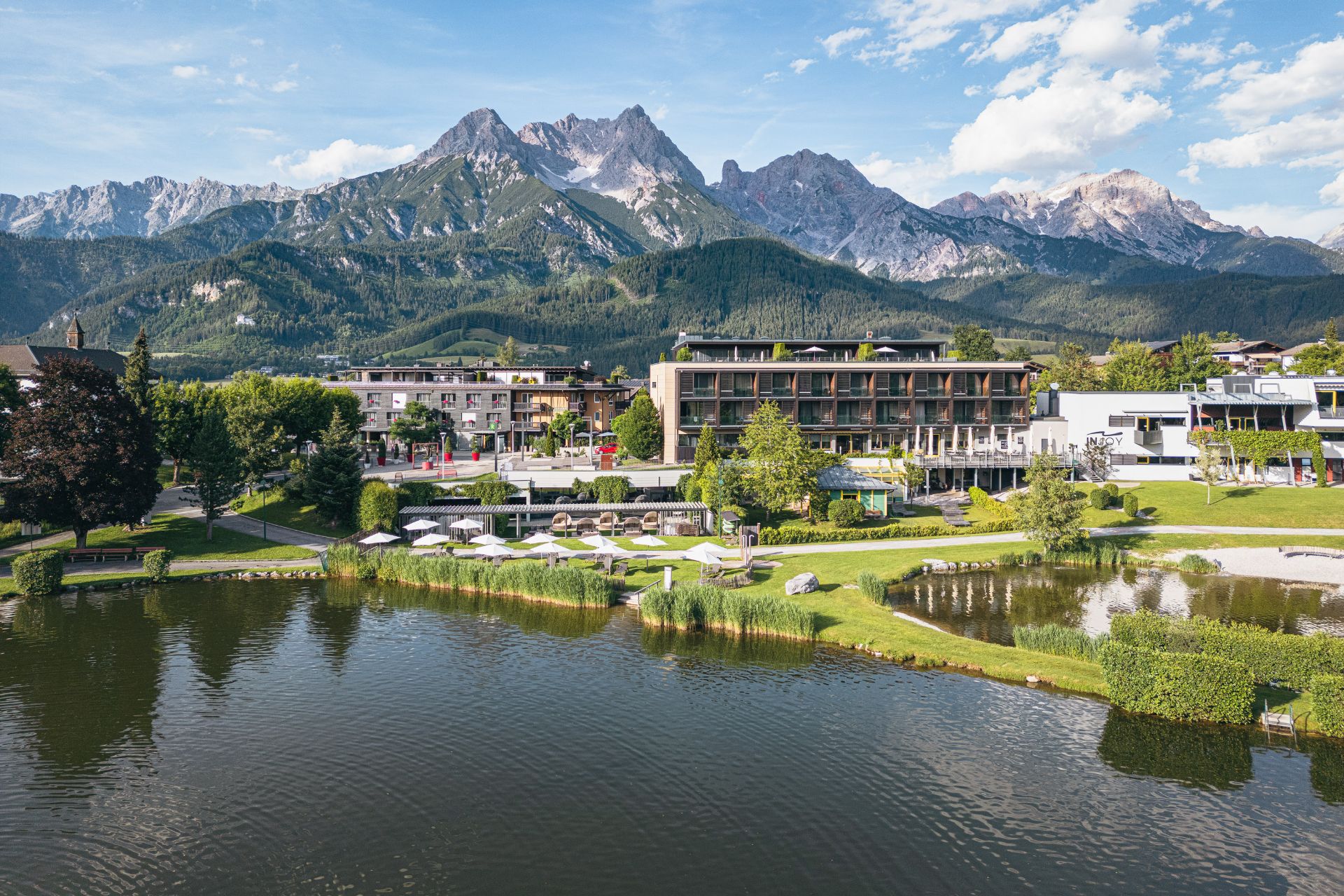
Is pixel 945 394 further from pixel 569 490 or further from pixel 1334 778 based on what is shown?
pixel 1334 778

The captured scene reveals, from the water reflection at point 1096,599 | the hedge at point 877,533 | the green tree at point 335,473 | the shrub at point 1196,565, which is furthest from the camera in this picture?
the green tree at point 335,473

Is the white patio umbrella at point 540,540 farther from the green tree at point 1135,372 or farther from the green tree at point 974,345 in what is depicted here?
the green tree at point 974,345

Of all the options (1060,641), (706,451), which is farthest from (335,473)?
(1060,641)

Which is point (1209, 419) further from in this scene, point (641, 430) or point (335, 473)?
point (335, 473)

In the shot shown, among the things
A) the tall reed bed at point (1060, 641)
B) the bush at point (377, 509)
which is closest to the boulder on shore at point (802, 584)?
the tall reed bed at point (1060, 641)

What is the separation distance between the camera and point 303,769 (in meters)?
27.7

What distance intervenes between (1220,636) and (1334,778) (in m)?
7.19

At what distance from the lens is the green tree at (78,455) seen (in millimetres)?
54500

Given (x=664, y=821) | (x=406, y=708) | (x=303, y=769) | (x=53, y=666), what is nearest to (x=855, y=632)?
(x=664, y=821)

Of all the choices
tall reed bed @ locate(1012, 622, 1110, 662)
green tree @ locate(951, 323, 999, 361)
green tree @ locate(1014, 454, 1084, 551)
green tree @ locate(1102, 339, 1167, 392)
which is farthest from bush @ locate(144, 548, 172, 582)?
green tree @ locate(951, 323, 999, 361)

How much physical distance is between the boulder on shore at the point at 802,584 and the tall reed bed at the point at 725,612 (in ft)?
10.4

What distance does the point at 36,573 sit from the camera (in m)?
49.6

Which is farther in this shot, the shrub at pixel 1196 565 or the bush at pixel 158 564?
the shrub at pixel 1196 565

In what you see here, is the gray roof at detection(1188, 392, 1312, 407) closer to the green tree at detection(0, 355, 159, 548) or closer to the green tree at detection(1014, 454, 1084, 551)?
the green tree at detection(1014, 454, 1084, 551)
